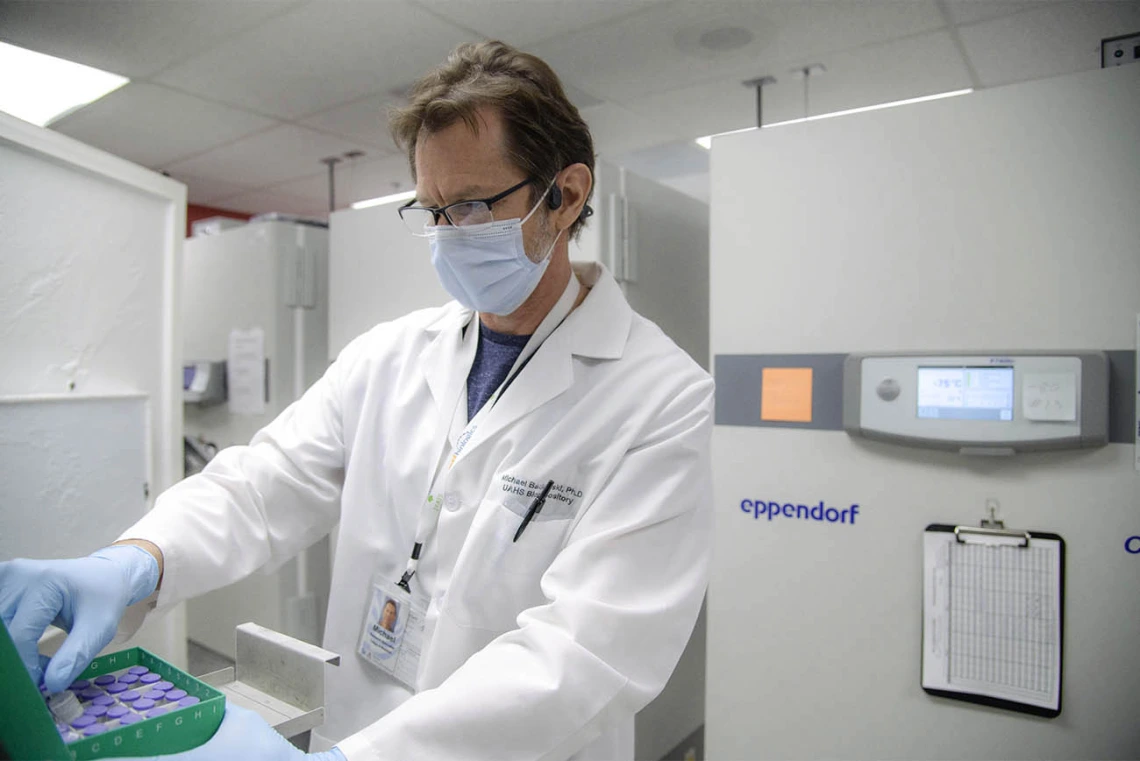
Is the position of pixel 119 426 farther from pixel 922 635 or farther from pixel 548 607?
pixel 922 635

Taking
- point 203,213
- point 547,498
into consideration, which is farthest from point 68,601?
point 203,213

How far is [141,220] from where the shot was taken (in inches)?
49.8

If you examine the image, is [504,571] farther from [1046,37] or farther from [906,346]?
[1046,37]

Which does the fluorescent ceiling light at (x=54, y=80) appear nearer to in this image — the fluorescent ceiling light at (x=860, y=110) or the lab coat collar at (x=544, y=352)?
the lab coat collar at (x=544, y=352)

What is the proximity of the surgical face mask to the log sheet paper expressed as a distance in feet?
2.89

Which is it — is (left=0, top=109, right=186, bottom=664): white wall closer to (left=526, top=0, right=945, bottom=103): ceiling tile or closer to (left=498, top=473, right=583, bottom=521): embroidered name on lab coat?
(left=498, top=473, right=583, bottom=521): embroidered name on lab coat

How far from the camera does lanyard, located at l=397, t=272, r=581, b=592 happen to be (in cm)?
101

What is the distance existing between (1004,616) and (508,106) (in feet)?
3.90

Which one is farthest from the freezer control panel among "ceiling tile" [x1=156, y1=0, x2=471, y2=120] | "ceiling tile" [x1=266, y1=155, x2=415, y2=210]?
"ceiling tile" [x1=266, y1=155, x2=415, y2=210]

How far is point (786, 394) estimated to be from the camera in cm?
148

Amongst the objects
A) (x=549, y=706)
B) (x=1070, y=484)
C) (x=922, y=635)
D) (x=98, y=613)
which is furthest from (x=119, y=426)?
(x=1070, y=484)

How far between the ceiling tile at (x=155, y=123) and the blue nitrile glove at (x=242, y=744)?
3.00 m

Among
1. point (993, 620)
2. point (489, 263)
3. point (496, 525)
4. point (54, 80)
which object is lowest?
point (993, 620)

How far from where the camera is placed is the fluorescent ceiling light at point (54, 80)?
2.46m
